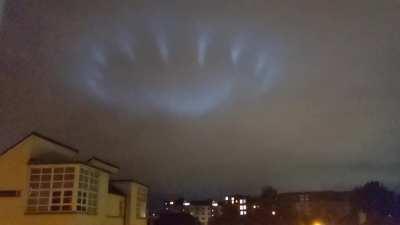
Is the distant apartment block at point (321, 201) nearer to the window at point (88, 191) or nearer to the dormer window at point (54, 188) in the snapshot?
the window at point (88, 191)

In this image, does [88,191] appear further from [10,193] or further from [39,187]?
[10,193]

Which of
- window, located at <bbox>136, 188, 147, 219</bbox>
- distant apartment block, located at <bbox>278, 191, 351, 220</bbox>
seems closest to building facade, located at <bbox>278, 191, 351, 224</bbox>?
distant apartment block, located at <bbox>278, 191, 351, 220</bbox>

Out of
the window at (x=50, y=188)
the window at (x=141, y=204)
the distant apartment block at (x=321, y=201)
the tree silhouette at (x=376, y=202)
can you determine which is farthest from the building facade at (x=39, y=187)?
the distant apartment block at (x=321, y=201)

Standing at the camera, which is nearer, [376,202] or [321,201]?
[376,202]

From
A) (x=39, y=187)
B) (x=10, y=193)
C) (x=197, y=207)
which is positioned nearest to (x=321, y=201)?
(x=197, y=207)

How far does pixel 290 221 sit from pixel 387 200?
18517 mm

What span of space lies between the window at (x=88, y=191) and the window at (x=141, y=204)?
9086 mm

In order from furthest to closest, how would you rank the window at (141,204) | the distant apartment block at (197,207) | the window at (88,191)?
the distant apartment block at (197,207), the window at (141,204), the window at (88,191)

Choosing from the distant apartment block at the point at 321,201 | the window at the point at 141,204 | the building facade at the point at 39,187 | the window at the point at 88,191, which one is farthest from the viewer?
the distant apartment block at the point at 321,201

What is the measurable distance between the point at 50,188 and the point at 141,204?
45.5 ft

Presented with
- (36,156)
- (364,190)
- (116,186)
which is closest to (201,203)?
(364,190)

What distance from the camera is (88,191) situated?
101 ft

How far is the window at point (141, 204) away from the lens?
41281 mm

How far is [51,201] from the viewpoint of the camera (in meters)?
29.1
